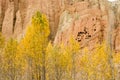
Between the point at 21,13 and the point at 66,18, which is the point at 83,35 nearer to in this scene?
the point at 66,18

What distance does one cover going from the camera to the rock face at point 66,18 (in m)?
55.5

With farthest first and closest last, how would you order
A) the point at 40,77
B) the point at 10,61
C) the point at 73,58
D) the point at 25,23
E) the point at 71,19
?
1. the point at 25,23
2. the point at 71,19
3. the point at 73,58
4. the point at 10,61
5. the point at 40,77

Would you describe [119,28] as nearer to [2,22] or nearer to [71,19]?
[71,19]

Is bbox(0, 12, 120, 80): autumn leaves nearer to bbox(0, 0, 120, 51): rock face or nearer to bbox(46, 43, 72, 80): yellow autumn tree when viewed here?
bbox(46, 43, 72, 80): yellow autumn tree

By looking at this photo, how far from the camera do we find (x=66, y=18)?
202 feet

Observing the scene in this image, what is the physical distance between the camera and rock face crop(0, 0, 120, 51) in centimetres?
5547

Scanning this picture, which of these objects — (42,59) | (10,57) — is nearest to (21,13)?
(10,57)

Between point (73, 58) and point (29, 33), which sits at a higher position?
point (29, 33)

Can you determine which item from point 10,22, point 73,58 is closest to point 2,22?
point 10,22

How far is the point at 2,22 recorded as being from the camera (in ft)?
235

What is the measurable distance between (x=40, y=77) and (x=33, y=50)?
2529 mm

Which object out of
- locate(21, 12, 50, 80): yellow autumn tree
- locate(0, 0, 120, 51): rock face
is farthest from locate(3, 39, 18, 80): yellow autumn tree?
locate(0, 0, 120, 51): rock face

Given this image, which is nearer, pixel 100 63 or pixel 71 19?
pixel 100 63

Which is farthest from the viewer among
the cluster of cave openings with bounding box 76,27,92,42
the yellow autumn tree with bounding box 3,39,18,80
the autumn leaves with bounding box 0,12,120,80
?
the cluster of cave openings with bounding box 76,27,92,42
